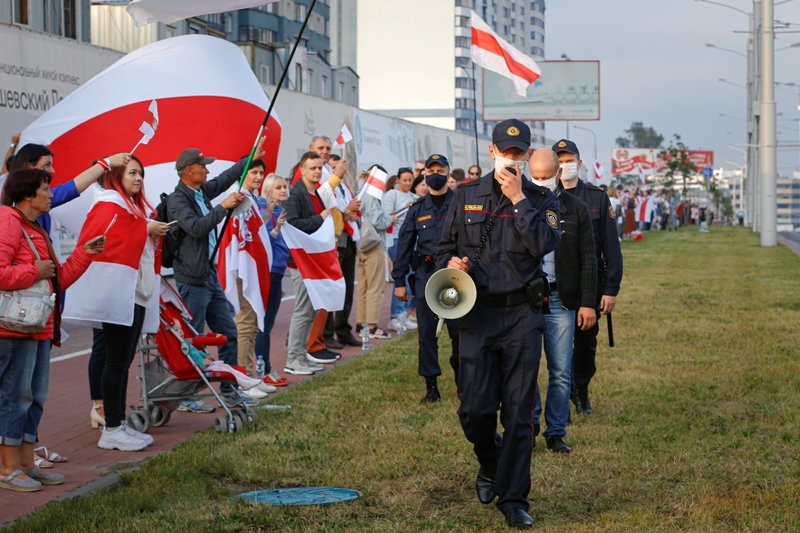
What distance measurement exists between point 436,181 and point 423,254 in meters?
0.65

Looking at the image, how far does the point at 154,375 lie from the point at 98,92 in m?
2.22

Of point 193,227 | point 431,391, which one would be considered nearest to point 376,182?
point 431,391

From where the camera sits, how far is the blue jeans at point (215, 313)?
903 centimetres

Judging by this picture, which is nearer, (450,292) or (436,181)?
(450,292)

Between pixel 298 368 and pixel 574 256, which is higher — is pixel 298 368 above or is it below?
below

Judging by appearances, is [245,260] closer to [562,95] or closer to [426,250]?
[426,250]

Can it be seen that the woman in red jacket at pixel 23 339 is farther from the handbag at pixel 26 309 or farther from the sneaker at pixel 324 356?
the sneaker at pixel 324 356

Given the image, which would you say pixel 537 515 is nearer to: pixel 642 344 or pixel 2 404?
pixel 2 404

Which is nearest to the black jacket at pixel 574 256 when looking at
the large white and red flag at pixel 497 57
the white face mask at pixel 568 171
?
the white face mask at pixel 568 171

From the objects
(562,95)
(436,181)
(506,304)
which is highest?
(562,95)

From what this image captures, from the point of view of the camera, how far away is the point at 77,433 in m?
8.45

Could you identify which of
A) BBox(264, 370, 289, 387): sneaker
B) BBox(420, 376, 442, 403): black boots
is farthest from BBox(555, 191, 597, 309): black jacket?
BBox(264, 370, 289, 387): sneaker

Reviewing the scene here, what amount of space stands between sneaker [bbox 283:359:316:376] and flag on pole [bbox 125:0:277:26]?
4.65 metres

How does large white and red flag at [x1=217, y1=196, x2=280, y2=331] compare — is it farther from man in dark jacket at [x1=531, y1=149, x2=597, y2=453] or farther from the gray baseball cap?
man in dark jacket at [x1=531, y1=149, x2=597, y2=453]
